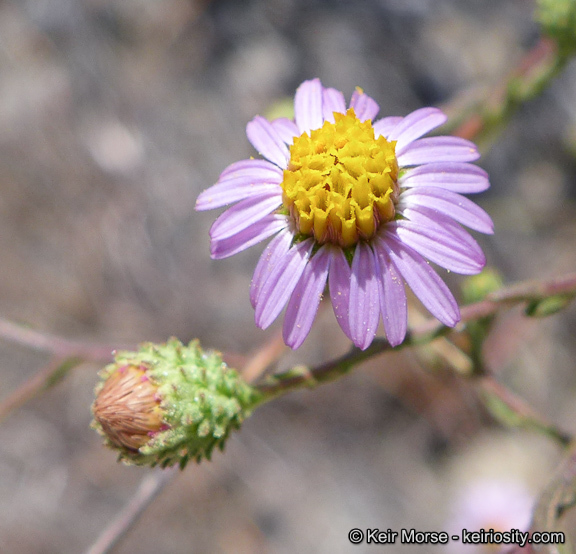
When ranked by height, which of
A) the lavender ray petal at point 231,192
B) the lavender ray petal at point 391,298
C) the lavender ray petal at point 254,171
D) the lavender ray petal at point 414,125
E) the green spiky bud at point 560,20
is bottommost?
the lavender ray petal at point 391,298

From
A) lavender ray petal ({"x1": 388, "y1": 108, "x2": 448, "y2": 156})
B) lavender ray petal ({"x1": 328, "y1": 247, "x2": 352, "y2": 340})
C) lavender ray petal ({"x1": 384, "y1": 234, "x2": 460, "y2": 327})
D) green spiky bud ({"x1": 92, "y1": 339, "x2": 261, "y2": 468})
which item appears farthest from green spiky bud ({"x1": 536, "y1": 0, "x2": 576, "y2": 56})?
green spiky bud ({"x1": 92, "y1": 339, "x2": 261, "y2": 468})

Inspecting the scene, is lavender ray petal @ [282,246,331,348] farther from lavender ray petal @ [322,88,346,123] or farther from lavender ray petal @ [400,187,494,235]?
lavender ray petal @ [322,88,346,123]

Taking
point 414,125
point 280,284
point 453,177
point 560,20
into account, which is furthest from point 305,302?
point 560,20

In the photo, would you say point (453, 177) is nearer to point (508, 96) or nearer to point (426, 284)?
point (426, 284)

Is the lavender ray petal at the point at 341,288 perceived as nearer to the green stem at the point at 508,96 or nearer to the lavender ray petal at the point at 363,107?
the lavender ray petal at the point at 363,107

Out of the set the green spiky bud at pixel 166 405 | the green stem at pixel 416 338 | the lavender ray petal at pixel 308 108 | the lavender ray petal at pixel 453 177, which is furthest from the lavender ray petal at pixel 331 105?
the green spiky bud at pixel 166 405

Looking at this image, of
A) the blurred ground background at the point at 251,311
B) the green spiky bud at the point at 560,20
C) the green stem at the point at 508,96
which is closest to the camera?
the green spiky bud at the point at 560,20
